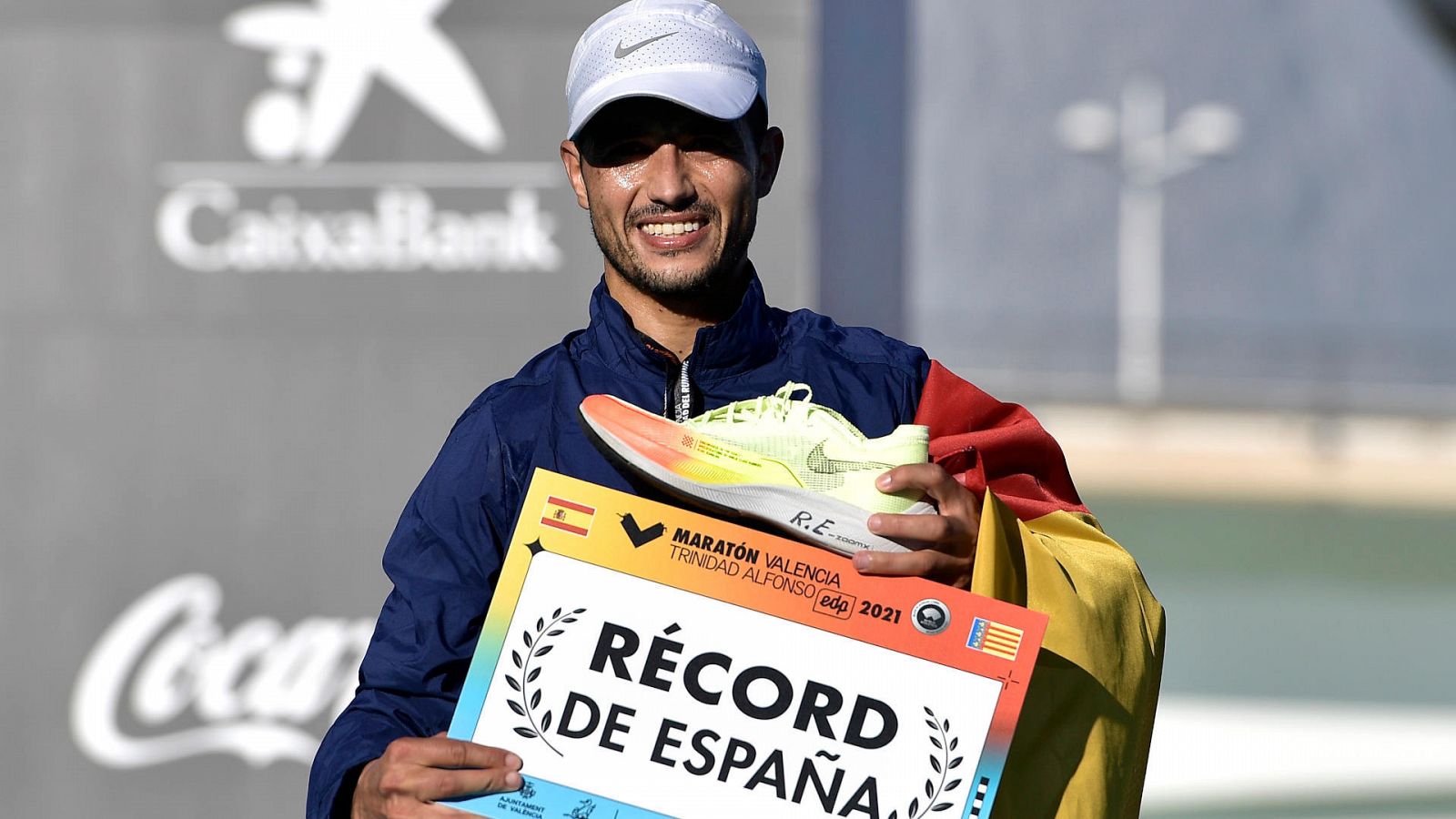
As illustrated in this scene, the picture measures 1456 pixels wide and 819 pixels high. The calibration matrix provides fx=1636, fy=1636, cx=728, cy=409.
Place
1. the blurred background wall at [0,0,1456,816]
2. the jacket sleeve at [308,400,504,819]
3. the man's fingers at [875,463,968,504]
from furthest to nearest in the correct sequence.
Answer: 1. the blurred background wall at [0,0,1456,816]
2. the jacket sleeve at [308,400,504,819]
3. the man's fingers at [875,463,968,504]

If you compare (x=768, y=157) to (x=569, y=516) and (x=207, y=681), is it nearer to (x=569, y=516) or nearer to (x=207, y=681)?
(x=569, y=516)

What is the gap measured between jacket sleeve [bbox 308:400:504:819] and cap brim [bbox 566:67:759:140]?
0.33 meters

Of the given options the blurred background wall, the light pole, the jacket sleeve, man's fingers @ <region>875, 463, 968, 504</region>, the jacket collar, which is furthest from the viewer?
the light pole

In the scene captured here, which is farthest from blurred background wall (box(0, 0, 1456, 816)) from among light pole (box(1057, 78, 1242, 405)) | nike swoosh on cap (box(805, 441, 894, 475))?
light pole (box(1057, 78, 1242, 405))

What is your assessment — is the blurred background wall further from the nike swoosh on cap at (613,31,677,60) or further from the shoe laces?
the shoe laces

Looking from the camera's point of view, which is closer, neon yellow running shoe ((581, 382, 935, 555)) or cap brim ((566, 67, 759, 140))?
neon yellow running shoe ((581, 382, 935, 555))

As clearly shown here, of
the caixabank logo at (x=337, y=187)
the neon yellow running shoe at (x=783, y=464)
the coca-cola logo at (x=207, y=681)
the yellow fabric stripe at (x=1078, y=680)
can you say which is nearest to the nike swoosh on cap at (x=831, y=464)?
the neon yellow running shoe at (x=783, y=464)

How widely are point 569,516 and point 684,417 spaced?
19 centimetres

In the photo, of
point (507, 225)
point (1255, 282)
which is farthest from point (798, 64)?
point (1255, 282)

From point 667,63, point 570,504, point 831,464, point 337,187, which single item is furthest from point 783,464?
point 337,187

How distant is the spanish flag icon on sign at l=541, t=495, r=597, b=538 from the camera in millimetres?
1301

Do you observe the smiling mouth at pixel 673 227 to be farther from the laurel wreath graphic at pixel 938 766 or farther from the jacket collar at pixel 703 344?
the laurel wreath graphic at pixel 938 766

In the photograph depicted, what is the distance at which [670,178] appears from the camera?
1418 mm

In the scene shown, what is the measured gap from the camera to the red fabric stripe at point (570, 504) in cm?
130
